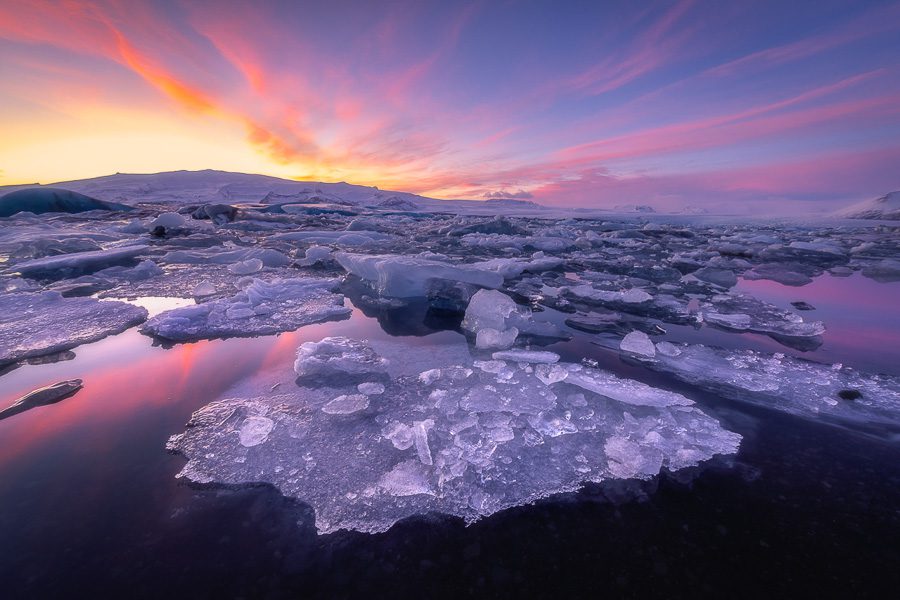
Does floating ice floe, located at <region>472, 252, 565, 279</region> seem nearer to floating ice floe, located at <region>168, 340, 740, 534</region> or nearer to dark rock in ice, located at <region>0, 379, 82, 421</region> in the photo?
floating ice floe, located at <region>168, 340, 740, 534</region>

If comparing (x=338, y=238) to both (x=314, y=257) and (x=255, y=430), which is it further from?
(x=255, y=430)

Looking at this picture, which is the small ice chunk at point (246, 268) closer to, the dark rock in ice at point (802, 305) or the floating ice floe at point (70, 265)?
the floating ice floe at point (70, 265)

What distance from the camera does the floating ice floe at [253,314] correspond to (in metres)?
2.82

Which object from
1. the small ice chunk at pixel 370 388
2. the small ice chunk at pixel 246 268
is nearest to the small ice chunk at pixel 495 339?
the small ice chunk at pixel 370 388

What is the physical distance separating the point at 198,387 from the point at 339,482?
1221 mm

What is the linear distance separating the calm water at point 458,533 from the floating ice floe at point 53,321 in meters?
1.13

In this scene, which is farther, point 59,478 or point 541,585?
point 59,478

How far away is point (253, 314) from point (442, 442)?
2468 millimetres

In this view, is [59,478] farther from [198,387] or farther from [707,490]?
[707,490]

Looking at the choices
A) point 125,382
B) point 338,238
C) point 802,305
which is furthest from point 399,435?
point 338,238

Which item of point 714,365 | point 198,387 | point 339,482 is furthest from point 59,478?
point 714,365

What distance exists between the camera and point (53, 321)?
116 inches

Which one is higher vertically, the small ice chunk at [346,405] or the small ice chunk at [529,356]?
the small ice chunk at [346,405]

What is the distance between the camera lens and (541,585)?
98 centimetres
